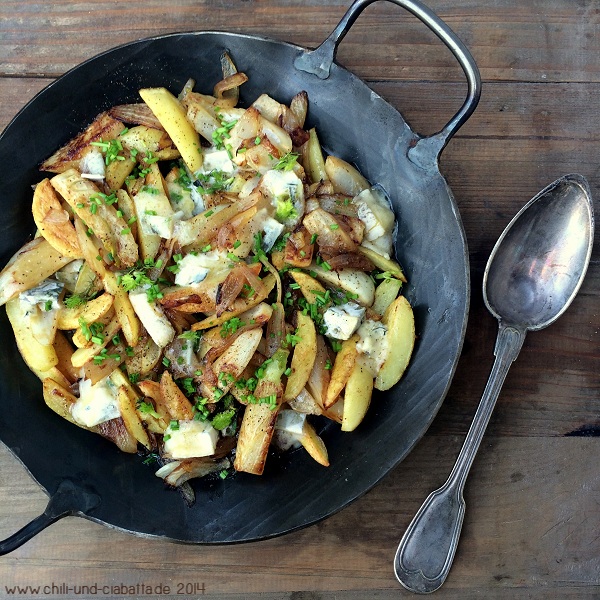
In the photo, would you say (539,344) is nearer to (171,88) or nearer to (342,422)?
(342,422)

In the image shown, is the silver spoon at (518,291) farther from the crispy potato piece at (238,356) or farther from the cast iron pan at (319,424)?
the crispy potato piece at (238,356)

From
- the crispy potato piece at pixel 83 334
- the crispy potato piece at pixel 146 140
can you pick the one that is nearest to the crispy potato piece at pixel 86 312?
the crispy potato piece at pixel 83 334

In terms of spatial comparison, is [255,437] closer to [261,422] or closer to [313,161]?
[261,422]

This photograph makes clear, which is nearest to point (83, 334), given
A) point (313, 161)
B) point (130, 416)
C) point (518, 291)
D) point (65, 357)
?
point (65, 357)

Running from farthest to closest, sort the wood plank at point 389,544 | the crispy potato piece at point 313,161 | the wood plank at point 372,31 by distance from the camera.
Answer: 1. the wood plank at point 372,31
2. the wood plank at point 389,544
3. the crispy potato piece at point 313,161

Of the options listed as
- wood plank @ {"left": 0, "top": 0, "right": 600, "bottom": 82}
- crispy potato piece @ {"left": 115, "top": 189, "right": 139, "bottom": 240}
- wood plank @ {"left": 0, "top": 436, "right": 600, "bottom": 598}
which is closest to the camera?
crispy potato piece @ {"left": 115, "top": 189, "right": 139, "bottom": 240}

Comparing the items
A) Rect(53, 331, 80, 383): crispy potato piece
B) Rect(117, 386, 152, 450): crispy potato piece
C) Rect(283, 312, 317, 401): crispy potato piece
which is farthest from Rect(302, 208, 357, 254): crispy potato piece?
Rect(53, 331, 80, 383): crispy potato piece

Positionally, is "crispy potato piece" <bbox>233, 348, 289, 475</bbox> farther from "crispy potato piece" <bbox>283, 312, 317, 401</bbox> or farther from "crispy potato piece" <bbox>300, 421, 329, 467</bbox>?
"crispy potato piece" <bbox>300, 421, 329, 467</bbox>

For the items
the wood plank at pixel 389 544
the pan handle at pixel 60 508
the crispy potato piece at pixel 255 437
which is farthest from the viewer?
the wood plank at pixel 389 544
